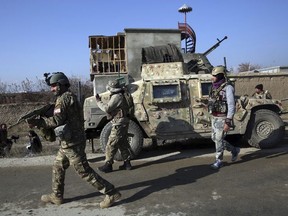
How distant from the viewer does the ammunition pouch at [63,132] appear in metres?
4.50

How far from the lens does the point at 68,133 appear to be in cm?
456

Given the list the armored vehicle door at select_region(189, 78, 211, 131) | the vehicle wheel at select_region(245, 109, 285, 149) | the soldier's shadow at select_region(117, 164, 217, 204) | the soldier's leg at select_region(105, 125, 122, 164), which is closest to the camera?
the soldier's shadow at select_region(117, 164, 217, 204)

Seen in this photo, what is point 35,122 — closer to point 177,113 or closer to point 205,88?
point 177,113

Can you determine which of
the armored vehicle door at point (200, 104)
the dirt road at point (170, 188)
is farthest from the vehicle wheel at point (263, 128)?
the armored vehicle door at point (200, 104)

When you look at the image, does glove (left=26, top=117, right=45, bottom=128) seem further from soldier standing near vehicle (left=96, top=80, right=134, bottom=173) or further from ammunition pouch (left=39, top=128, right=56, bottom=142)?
soldier standing near vehicle (left=96, top=80, right=134, bottom=173)

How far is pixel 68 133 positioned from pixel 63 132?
0.07 metres

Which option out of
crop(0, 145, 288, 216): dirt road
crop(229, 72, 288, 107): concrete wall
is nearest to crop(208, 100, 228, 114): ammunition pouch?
crop(0, 145, 288, 216): dirt road

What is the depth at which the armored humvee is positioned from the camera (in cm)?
776

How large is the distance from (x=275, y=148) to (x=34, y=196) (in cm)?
536

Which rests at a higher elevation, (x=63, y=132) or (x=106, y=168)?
(x=63, y=132)

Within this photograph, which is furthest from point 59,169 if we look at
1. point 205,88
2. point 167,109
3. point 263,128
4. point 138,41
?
point 138,41

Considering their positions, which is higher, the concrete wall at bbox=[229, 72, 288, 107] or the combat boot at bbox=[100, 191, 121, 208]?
the concrete wall at bbox=[229, 72, 288, 107]

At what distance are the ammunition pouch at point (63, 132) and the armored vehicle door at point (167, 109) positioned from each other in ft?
11.1

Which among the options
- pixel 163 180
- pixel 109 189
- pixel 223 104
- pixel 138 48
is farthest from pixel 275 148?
pixel 138 48
